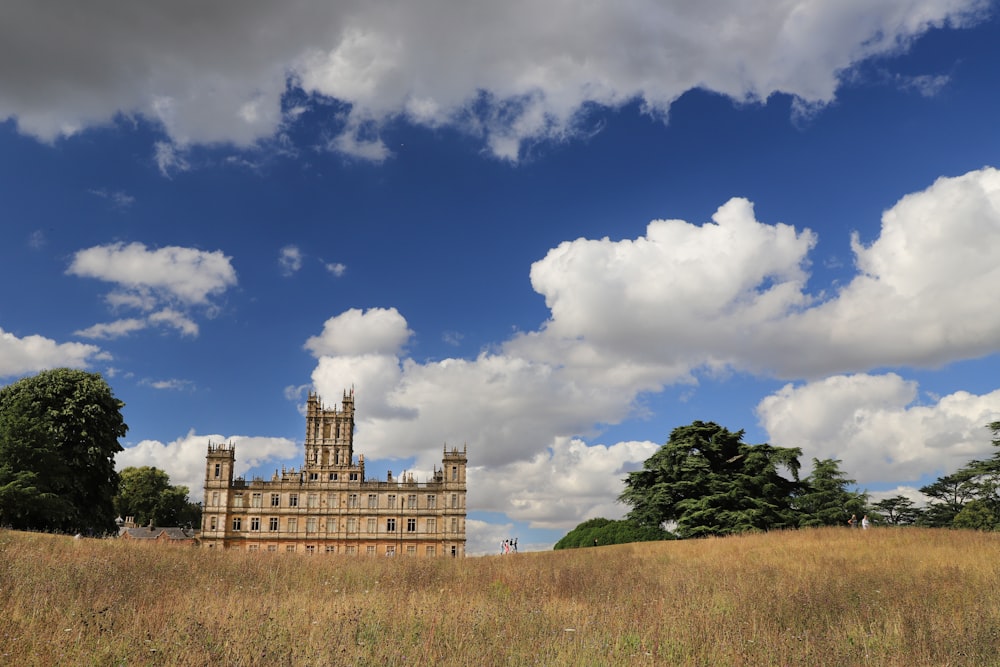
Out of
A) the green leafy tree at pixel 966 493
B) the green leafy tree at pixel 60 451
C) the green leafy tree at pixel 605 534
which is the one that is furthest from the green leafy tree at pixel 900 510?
the green leafy tree at pixel 60 451

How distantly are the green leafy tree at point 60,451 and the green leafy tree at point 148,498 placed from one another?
33405 mm

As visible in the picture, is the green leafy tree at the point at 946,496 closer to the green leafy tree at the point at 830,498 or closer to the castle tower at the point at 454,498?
the green leafy tree at the point at 830,498

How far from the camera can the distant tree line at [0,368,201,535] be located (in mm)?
37656

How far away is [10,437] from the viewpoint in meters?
38.5

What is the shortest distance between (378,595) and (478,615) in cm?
257

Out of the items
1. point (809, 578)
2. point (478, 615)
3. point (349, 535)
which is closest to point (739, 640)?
point (478, 615)

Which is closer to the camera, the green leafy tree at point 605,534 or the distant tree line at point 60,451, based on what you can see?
the green leafy tree at point 605,534

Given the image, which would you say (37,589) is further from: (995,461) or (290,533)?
(290,533)

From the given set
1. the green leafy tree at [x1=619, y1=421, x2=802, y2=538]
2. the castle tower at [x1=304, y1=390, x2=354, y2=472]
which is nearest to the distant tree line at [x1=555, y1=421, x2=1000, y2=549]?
the green leafy tree at [x1=619, y1=421, x2=802, y2=538]

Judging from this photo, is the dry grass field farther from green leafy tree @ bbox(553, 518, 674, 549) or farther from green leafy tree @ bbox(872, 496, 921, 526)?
green leafy tree @ bbox(872, 496, 921, 526)

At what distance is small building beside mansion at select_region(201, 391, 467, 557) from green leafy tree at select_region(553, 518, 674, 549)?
4439 centimetres

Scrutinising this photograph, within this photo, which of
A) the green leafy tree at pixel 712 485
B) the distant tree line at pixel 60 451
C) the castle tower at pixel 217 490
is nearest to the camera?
the distant tree line at pixel 60 451

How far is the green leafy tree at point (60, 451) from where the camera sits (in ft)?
124

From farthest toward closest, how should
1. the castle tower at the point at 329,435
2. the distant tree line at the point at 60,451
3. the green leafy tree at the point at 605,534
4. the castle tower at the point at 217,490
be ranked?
the castle tower at the point at 329,435
the castle tower at the point at 217,490
the distant tree line at the point at 60,451
the green leafy tree at the point at 605,534
